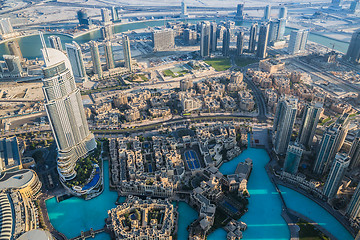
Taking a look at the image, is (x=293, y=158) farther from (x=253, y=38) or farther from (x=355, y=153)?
(x=253, y=38)

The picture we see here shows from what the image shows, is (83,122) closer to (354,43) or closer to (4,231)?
(4,231)

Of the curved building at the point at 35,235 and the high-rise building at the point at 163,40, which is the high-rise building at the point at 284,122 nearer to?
the curved building at the point at 35,235

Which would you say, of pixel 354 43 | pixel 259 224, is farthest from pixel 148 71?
pixel 354 43

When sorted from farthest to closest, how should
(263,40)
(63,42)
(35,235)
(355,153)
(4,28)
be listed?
(4,28) < (63,42) < (263,40) < (355,153) < (35,235)

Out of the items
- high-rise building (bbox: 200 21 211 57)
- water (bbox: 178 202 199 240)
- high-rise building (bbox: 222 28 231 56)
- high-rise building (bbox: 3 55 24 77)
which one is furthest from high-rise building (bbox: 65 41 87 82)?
water (bbox: 178 202 199 240)

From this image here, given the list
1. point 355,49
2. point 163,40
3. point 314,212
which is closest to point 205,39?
point 163,40

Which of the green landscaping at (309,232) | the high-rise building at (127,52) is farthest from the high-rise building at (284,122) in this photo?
the high-rise building at (127,52)

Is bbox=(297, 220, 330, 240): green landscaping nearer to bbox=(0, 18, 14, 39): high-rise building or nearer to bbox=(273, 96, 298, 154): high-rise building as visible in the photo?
bbox=(273, 96, 298, 154): high-rise building
